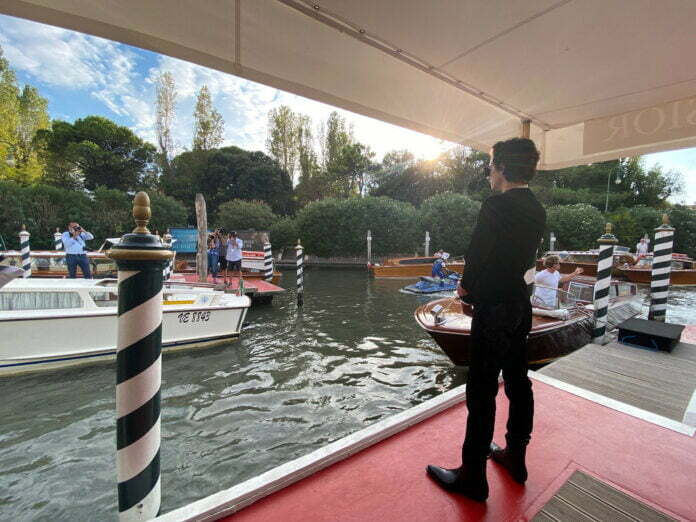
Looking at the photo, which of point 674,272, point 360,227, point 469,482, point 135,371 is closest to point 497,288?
point 469,482

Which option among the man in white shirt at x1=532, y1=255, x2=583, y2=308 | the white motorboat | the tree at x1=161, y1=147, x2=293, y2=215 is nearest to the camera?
the white motorboat

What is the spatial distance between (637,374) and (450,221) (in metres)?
20.9

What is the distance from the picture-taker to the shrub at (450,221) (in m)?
23.3

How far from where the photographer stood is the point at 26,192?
19.1 meters

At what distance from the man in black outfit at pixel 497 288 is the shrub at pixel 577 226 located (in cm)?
2553

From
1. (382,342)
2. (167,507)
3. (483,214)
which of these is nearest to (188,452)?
(167,507)

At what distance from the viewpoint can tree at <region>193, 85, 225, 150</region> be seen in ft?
119

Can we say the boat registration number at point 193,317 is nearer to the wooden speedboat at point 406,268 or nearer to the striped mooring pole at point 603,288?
the striped mooring pole at point 603,288

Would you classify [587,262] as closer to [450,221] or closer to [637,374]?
[450,221]

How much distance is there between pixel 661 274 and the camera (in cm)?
600

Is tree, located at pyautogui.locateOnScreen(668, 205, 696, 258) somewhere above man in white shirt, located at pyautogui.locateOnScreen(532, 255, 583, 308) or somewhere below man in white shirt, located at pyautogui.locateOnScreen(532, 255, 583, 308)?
above

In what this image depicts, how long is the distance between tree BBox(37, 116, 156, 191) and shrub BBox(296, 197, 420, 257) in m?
20.6

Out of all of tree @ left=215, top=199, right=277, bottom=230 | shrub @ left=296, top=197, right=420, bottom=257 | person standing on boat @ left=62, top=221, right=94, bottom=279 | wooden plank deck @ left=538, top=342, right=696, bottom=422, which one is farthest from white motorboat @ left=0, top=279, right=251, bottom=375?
tree @ left=215, top=199, right=277, bottom=230

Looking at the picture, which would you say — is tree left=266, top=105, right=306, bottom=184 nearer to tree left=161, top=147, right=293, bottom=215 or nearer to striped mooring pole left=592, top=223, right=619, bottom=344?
tree left=161, top=147, right=293, bottom=215
